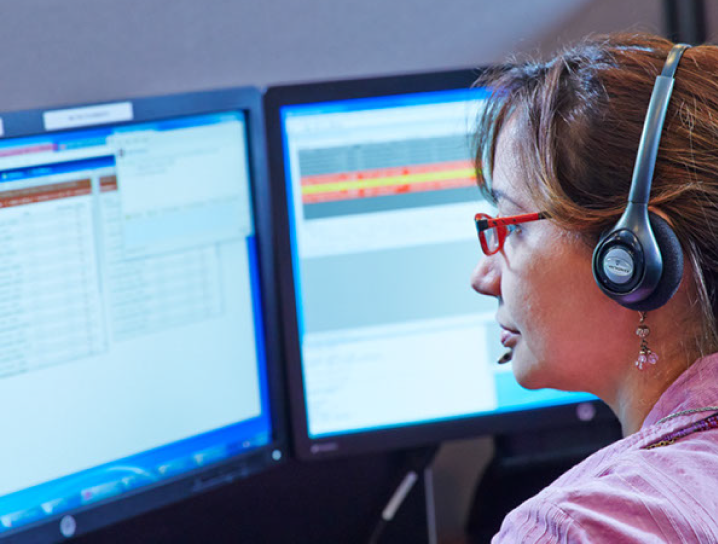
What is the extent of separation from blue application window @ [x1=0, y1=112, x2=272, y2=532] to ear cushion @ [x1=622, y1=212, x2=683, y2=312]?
415 mm

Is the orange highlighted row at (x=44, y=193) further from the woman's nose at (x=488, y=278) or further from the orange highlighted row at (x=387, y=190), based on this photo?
the woman's nose at (x=488, y=278)

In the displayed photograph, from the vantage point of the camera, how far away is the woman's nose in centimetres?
74

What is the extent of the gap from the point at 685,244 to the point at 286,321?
16.3 inches

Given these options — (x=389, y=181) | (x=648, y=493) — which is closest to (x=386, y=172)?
(x=389, y=181)

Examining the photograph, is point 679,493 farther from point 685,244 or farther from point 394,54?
point 394,54

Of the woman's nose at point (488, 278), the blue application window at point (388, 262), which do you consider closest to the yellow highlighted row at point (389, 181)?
→ the blue application window at point (388, 262)

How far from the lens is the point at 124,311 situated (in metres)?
0.77

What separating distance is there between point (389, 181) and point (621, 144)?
0.33 m

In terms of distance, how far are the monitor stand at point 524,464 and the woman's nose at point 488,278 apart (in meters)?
0.32

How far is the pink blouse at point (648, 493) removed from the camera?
477mm

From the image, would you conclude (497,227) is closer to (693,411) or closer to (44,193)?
(693,411)

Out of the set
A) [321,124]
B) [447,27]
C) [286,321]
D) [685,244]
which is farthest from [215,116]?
[685,244]

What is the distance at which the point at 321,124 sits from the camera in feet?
2.86

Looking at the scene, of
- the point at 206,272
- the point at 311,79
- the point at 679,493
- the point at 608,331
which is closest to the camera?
the point at 679,493
